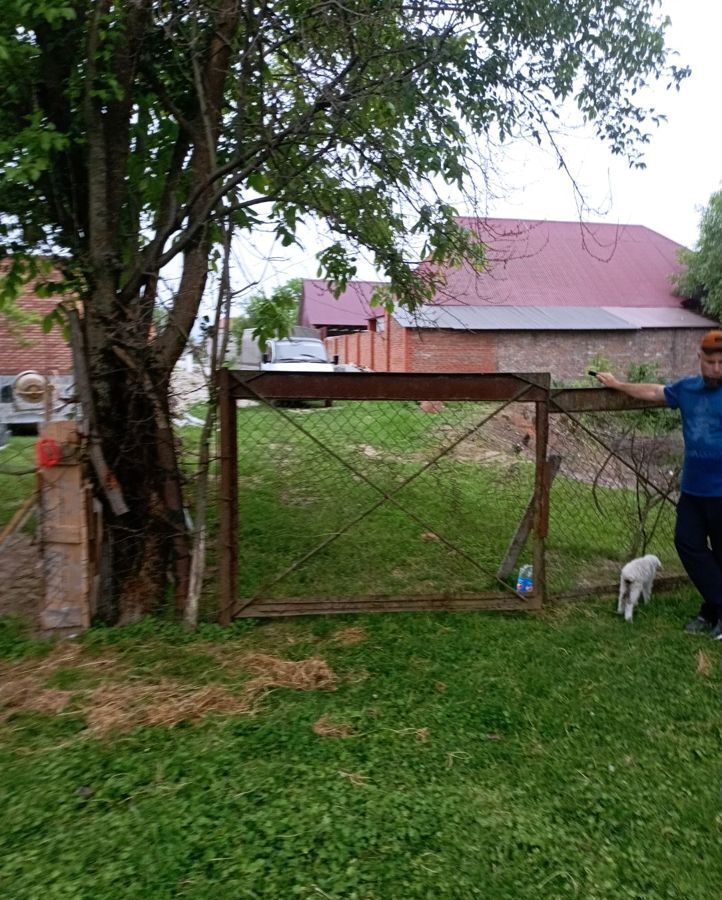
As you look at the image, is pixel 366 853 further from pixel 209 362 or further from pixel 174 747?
pixel 209 362

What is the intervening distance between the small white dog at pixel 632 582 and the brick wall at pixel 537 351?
15454 mm

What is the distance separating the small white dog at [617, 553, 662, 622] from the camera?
476 centimetres

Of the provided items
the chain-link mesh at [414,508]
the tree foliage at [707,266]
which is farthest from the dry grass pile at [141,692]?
the tree foliage at [707,266]

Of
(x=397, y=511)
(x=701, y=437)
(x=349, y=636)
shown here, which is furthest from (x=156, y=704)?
(x=397, y=511)

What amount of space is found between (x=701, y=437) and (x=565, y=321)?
1999 cm

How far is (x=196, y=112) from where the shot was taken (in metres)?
5.27

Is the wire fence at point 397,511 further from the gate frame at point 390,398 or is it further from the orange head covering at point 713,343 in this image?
the orange head covering at point 713,343

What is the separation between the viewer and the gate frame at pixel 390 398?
4.38 m

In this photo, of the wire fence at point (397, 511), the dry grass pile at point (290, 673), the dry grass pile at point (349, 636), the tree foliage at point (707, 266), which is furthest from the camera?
the tree foliage at point (707, 266)

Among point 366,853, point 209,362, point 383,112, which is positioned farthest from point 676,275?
point 366,853

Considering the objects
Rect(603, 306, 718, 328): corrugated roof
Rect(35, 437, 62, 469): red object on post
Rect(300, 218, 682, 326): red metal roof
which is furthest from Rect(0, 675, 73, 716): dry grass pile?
Rect(603, 306, 718, 328): corrugated roof

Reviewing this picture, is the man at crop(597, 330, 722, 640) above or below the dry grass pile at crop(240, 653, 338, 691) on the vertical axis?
above

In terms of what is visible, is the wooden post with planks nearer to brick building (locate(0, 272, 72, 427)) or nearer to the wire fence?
the wire fence

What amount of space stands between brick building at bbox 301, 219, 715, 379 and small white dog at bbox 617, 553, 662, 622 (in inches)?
Result: 606
